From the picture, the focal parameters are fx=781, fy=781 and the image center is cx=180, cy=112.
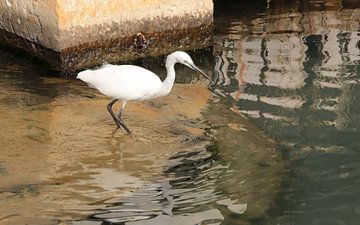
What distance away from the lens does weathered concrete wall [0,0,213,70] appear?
8758 millimetres

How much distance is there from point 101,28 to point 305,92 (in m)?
2.48

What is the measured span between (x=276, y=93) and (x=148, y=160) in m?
2.24

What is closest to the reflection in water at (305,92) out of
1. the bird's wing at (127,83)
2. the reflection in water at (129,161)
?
the reflection in water at (129,161)

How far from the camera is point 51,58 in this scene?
29.3ft

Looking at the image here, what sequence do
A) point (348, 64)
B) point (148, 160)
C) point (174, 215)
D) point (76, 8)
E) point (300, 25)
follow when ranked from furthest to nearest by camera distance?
1. point (300, 25)
2. point (348, 64)
3. point (76, 8)
4. point (148, 160)
5. point (174, 215)

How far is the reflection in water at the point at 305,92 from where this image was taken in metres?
5.89

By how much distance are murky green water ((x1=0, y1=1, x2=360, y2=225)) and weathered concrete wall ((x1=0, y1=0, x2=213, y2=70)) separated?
224mm

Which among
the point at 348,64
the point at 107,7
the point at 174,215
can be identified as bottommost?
the point at 174,215

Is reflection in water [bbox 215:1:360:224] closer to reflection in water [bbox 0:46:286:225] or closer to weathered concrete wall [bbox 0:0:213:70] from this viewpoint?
reflection in water [bbox 0:46:286:225]

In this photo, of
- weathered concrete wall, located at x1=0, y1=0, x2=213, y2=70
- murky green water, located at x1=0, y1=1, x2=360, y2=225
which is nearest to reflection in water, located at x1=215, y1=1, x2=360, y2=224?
murky green water, located at x1=0, y1=1, x2=360, y2=225

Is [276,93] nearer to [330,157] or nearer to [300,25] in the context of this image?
[330,157]

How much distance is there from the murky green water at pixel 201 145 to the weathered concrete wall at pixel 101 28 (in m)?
0.22

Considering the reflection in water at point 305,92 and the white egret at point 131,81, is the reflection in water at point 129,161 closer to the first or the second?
the reflection in water at point 305,92

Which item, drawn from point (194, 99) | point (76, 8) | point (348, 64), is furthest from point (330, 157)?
point (76, 8)
